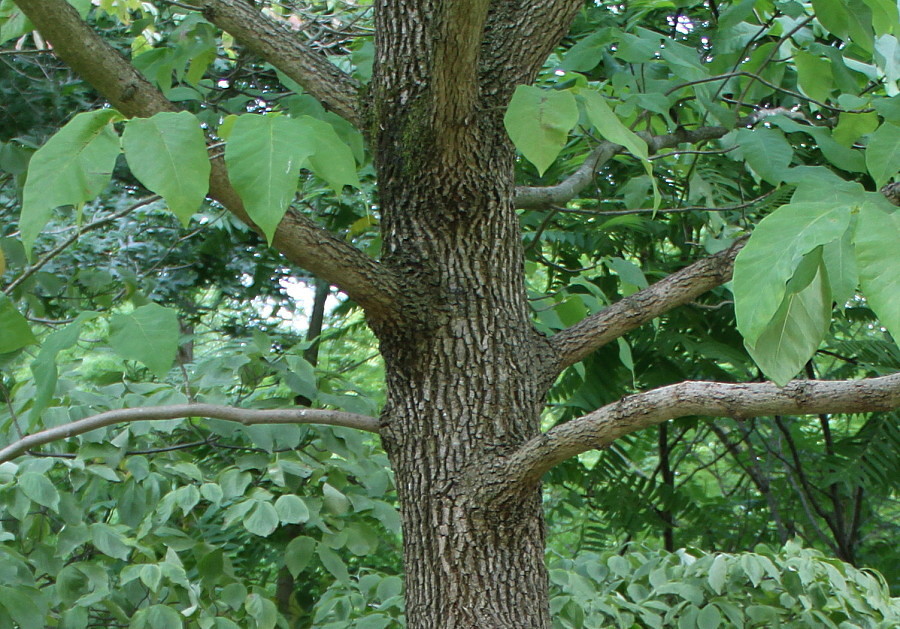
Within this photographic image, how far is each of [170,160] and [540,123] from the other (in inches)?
15.0

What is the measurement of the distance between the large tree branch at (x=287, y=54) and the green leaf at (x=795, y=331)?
3.10 ft

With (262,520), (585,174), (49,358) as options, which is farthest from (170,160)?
(262,520)

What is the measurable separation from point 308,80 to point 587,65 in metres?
0.56

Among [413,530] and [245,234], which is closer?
[413,530]

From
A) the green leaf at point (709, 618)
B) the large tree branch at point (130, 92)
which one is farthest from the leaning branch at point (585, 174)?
the green leaf at point (709, 618)

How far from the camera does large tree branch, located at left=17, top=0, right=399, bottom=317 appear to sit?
2.98 ft

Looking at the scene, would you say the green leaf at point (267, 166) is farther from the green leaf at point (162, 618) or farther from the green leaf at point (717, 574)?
the green leaf at point (717, 574)

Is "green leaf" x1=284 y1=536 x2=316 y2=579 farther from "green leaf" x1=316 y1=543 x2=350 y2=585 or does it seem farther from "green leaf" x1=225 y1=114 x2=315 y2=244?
"green leaf" x1=225 y1=114 x2=315 y2=244

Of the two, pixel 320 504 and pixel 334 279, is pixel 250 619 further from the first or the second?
pixel 334 279

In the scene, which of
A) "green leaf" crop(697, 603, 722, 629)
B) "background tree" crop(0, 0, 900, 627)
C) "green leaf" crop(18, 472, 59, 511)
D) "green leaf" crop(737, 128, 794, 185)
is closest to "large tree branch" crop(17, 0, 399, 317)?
"background tree" crop(0, 0, 900, 627)

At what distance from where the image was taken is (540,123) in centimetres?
89

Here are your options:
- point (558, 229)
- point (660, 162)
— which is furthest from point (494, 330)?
point (558, 229)

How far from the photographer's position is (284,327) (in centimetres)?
442

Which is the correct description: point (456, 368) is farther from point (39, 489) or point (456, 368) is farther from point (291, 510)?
point (39, 489)
